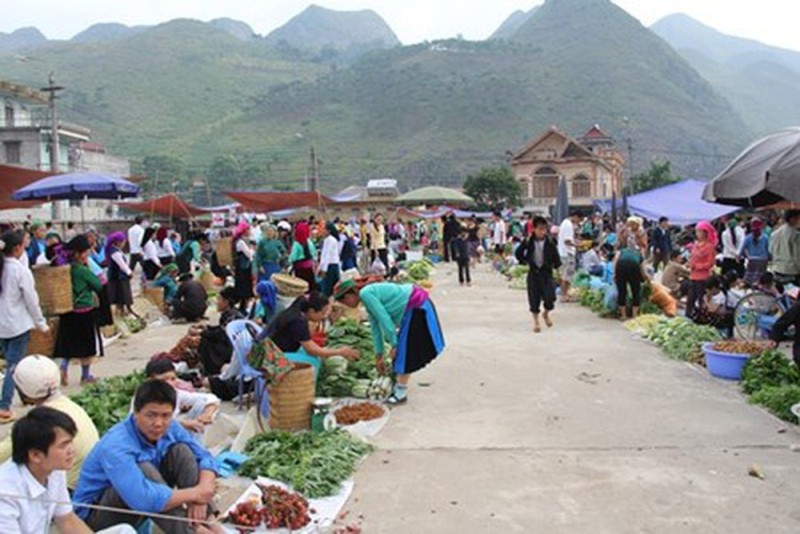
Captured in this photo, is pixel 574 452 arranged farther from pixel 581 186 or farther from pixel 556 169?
pixel 581 186

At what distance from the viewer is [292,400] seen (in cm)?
592

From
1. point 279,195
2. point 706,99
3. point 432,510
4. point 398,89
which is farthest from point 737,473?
point 706,99

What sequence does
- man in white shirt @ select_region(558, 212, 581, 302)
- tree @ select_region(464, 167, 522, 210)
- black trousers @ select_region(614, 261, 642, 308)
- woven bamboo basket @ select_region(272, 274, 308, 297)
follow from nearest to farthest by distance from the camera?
woven bamboo basket @ select_region(272, 274, 308, 297), black trousers @ select_region(614, 261, 642, 308), man in white shirt @ select_region(558, 212, 581, 302), tree @ select_region(464, 167, 522, 210)

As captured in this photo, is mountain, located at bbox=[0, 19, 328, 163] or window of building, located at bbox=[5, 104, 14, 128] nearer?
window of building, located at bbox=[5, 104, 14, 128]

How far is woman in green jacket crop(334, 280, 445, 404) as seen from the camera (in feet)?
21.8

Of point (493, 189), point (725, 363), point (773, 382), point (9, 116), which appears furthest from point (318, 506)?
point (493, 189)

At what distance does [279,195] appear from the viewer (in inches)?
736

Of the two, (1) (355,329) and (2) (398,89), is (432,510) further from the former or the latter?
(2) (398,89)

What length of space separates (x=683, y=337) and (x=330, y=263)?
6.10m

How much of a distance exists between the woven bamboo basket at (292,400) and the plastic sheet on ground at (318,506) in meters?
1.08

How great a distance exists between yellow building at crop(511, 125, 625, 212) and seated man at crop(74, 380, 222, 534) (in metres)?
65.0

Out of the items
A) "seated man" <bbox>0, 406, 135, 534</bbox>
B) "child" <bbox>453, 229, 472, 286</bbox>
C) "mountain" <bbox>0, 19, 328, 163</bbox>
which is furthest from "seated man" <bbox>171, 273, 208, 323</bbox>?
"mountain" <bbox>0, 19, 328, 163</bbox>

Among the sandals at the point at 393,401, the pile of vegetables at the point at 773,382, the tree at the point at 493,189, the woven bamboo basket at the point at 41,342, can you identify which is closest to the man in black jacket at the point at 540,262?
the pile of vegetables at the point at 773,382

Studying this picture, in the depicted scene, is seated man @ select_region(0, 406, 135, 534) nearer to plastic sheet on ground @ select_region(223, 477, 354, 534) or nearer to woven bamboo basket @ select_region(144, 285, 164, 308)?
plastic sheet on ground @ select_region(223, 477, 354, 534)
